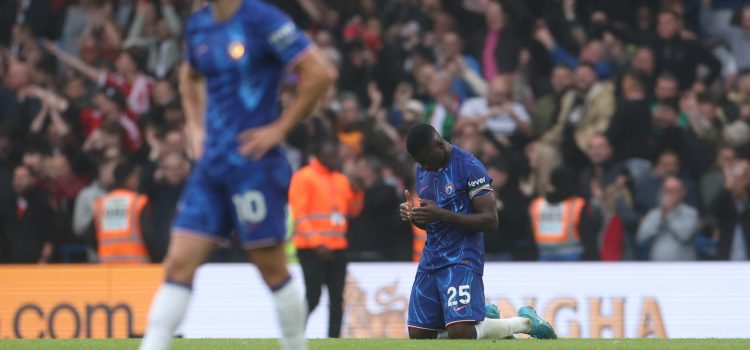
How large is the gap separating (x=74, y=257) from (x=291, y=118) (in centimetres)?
1117

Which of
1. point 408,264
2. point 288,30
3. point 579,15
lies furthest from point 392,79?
point 288,30

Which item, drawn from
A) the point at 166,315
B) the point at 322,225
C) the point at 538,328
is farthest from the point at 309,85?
the point at 322,225

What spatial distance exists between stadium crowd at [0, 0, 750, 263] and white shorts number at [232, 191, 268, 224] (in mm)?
8344

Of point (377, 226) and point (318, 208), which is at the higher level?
point (318, 208)

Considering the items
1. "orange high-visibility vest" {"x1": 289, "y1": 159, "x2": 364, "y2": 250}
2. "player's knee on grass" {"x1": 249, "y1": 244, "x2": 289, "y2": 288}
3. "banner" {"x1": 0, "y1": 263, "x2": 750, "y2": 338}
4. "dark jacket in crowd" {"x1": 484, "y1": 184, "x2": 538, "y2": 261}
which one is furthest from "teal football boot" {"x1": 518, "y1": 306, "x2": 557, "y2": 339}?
"dark jacket in crowd" {"x1": 484, "y1": 184, "x2": 538, "y2": 261}

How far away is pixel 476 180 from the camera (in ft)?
36.4

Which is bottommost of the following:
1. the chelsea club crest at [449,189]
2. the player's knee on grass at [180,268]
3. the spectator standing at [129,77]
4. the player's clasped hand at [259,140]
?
the player's knee on grass at [180,268]

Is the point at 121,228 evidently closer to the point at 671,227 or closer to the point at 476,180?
the point at 671,227

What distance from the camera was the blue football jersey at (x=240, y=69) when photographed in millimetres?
7699

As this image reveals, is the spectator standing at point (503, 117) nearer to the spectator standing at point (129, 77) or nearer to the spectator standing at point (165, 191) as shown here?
the spectator standing at point (165, 191)

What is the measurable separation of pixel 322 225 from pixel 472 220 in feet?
15.4

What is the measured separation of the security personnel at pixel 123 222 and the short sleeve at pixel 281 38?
910 centimetres

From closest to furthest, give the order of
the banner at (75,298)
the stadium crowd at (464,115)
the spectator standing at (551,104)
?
1. the banner at (75,298)
2. the stadium crowd at (464,115)
3. the spectator standing at (551,104)

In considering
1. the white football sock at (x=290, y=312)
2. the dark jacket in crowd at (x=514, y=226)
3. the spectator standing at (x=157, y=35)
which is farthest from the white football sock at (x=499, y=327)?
the spectator standing at (x=157, y=35)
